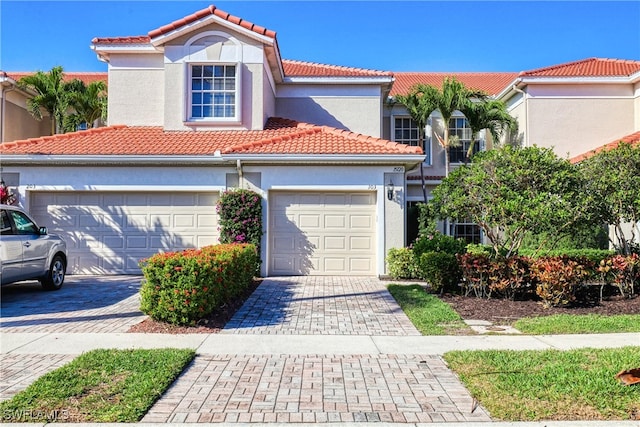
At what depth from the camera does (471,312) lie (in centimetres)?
846

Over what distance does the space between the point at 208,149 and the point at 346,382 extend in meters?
9.31

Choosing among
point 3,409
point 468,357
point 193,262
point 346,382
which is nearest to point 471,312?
point 468,357

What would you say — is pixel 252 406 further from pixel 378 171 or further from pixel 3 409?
pixel 378 171

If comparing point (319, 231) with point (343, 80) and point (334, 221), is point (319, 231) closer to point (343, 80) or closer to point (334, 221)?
point (334, 221)

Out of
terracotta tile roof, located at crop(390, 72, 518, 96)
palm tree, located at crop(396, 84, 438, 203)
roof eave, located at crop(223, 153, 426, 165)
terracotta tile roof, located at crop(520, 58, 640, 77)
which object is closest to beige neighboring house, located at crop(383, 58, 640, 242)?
terracotta tile roof, located at crop(520, 58, 640, 77)

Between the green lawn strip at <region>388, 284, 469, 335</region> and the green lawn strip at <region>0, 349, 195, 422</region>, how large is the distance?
3643 mm

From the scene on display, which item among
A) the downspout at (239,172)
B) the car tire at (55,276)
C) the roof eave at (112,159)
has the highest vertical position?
the roof eave at (112,159)

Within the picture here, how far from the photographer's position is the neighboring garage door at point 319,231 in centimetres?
1277

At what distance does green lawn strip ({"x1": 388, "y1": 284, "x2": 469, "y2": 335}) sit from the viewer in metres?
7.25

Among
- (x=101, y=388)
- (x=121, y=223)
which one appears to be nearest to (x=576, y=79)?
(x=121, y=223)

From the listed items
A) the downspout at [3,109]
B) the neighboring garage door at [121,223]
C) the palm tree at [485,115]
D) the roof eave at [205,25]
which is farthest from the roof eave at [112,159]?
the palm tree at [485,115]

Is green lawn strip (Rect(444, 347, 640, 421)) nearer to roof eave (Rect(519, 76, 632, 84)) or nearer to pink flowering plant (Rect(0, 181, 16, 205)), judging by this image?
pink flowering plant (Rect(0, 181, 16, 205))

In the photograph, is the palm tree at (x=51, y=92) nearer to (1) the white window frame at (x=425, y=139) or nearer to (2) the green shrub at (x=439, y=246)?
(1) the white window frame at (x=425, y=139)

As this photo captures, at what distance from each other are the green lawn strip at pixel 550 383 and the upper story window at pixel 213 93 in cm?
1117
